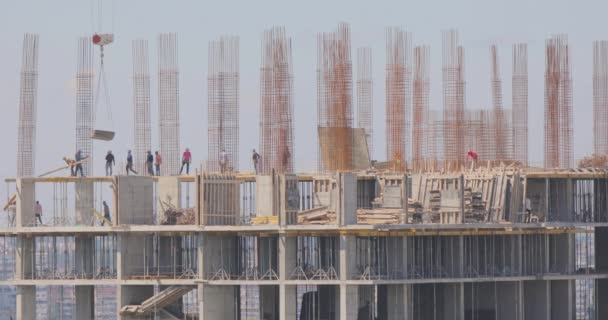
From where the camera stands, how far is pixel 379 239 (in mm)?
69688

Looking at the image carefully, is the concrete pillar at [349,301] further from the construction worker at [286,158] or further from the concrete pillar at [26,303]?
the concrete pillar at [26,303]

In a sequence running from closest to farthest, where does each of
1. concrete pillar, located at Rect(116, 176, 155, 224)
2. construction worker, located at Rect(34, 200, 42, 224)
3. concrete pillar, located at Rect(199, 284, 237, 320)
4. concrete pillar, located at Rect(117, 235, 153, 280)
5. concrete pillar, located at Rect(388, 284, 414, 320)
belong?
concrete pillar, located at Rect(388, 284, 414, 320) → concrete pillar, located at Rect(199, 284, 237, 320) → concrete pillar, located at Rect(116, 176, 155, 224) → concrete pillar, located at Rect(117, 235, 153, 280) → construction worker, located at Rect(34, 200, 42, 224)

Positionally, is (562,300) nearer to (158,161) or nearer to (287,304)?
(287,304)

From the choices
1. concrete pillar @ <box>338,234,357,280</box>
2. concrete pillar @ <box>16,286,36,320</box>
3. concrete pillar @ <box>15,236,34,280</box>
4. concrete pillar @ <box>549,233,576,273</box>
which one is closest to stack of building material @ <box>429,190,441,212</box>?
concrete pillar @ <box>338,234,357,280</box>

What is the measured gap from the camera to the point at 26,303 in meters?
74.1

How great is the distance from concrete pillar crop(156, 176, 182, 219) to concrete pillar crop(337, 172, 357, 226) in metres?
8.42

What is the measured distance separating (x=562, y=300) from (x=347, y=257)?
11.4 metres

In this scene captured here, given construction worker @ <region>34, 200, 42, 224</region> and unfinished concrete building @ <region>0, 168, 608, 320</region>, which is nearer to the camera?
unfinished concrete building @ <region>0, 168, 608, 320</region>

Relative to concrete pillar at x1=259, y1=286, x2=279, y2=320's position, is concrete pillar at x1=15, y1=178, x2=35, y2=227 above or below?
above

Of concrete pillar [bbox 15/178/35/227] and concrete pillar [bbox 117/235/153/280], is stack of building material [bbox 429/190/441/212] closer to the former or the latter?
concrete pillar [bbox 117/235/153/280]

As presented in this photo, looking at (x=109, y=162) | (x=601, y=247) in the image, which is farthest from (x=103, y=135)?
(x=601, y=247)

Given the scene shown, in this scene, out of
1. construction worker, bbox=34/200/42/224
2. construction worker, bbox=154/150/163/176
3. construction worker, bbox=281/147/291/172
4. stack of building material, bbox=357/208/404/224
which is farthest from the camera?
construction worker, bbox=154/150/163/176

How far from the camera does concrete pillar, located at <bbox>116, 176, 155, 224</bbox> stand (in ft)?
235

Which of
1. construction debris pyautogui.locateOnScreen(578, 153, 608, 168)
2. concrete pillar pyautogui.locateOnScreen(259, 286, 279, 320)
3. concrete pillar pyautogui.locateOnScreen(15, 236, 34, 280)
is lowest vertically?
concrete pillar pyautogui.locateOnScreen(259, 286, 279, 320)
